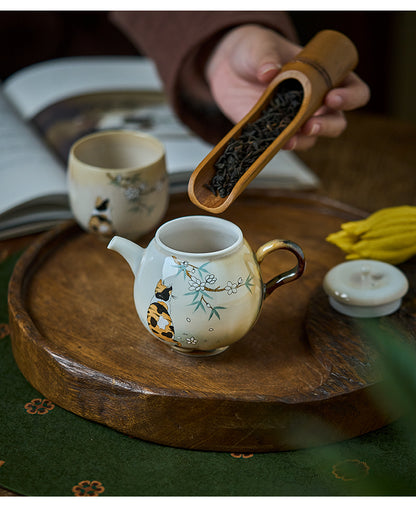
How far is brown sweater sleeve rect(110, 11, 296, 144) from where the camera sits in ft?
3.53

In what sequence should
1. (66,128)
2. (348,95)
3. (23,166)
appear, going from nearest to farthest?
(348,95)
(23,166)
(66,128)

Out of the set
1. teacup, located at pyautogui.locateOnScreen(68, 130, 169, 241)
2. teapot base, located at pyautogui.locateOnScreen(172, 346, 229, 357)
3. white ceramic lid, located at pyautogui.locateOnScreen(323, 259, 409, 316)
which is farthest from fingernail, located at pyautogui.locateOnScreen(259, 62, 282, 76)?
teapot base, located at pyautogui.locateOnScreen(172, 346, 229, 357)

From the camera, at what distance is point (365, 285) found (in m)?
0.70

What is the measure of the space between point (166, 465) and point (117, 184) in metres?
0.37

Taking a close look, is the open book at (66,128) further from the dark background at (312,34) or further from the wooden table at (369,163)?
the dark background at (312,34)

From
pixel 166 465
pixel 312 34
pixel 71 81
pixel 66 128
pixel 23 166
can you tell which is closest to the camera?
pixel 166 465

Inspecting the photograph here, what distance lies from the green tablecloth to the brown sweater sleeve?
2.27ft

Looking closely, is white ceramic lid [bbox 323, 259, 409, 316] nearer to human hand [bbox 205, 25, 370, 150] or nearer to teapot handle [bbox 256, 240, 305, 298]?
teapot handle [bbox 256, 240, 305, 298]

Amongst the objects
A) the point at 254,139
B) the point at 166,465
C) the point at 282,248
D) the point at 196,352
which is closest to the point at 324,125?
the point at 254,139

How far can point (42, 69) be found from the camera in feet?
4.65

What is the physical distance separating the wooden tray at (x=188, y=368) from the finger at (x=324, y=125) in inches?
7.3

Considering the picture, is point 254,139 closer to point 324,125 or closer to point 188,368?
point 324,125

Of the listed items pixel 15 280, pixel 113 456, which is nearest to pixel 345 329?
pixel 113 456

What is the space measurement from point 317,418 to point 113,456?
0.64 feet
